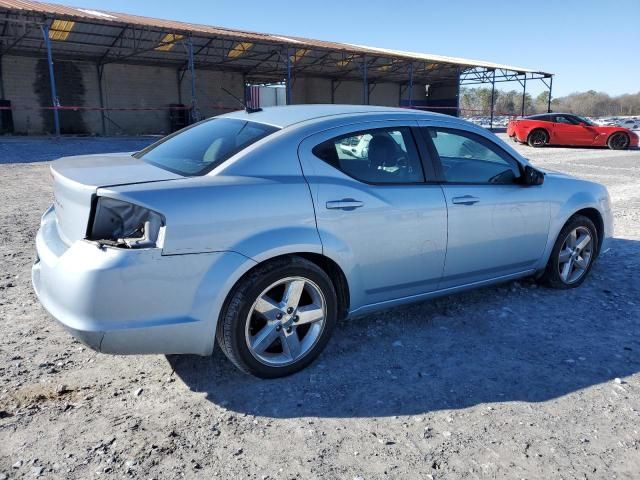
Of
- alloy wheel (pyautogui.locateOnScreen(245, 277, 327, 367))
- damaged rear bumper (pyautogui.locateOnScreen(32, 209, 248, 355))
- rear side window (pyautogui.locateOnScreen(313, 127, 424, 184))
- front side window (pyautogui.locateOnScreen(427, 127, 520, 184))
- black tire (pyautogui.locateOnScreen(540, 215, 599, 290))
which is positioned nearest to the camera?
damaged rear bumper (pyautogui.locateOnScreen(32, 209, 248, 355))

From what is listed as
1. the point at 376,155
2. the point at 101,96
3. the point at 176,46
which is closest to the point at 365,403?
the point at 376,155

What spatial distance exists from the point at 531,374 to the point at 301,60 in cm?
2822

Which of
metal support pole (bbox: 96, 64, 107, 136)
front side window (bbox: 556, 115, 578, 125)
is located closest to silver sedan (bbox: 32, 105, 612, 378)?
front side window (bbox: 556, 115, 578, 125)

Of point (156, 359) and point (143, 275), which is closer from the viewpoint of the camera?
point (143, 275)

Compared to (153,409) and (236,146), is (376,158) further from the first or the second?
(153,409)

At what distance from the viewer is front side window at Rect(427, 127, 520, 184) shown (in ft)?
12.1

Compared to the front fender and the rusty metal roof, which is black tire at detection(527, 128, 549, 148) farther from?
the front fender

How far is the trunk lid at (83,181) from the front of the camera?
2.66m

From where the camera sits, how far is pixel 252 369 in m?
2.91

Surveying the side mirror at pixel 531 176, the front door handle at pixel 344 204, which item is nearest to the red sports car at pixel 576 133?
the side mirror at pixel 531 176

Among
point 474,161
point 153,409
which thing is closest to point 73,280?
point 153,409

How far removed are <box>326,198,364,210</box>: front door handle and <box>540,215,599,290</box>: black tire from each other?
213cm

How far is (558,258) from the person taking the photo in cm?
438

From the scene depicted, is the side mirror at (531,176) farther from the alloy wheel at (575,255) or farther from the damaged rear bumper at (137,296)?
the damaged rear bumper at (137,296)
